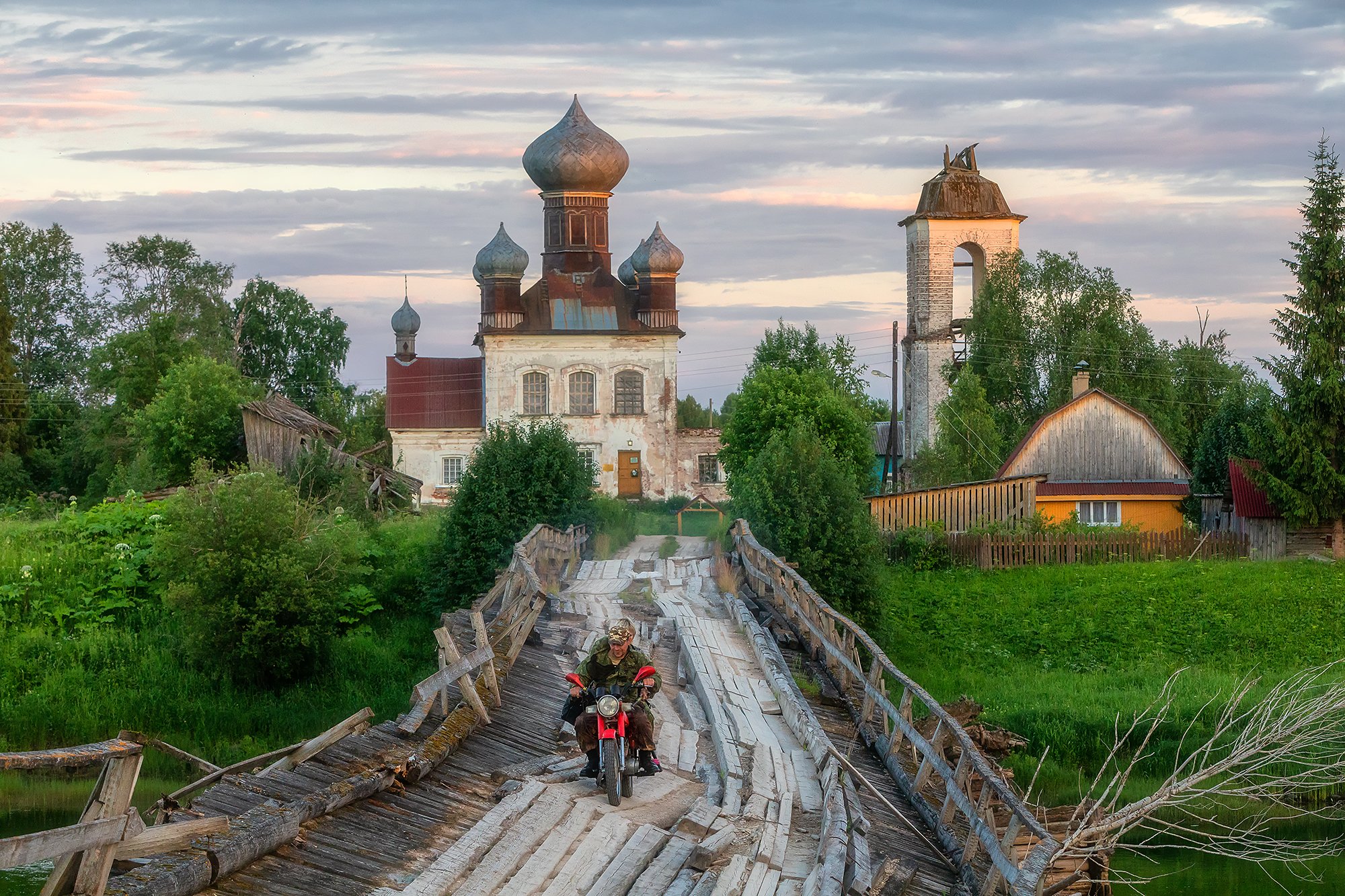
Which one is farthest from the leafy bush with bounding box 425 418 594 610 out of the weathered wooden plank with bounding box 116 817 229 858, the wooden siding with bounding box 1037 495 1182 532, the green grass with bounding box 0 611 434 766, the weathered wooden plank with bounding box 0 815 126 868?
the weathered wooden plank with bounding box 0 815 126 868

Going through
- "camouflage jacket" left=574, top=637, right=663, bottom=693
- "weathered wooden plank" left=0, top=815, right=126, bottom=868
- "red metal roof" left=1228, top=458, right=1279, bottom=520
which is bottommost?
"weathered wooden plank" left=0, top=815, right=126, bottom=868

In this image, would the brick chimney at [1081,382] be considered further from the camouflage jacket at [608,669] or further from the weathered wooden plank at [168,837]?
the weathered wooden plank at [168,837]

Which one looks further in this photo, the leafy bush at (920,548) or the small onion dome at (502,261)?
the small onion dome at (502,261)

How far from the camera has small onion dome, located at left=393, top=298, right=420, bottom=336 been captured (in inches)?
2579

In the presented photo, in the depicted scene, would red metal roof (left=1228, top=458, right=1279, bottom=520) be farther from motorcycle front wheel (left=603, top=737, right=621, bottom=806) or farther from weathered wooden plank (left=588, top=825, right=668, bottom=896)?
weathered wooden plank (left=588, top=825, right=668, bottom=896)

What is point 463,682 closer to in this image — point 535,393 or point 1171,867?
point 1171,867

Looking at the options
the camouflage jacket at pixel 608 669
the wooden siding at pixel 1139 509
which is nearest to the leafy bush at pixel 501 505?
the wooden siding at pixel 1139 509

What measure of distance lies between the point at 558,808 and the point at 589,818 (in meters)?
0.27

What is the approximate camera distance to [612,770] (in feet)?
33.9

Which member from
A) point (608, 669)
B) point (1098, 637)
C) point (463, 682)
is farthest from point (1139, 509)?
point (608, 669)

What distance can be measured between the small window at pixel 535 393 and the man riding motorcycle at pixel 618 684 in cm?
4387

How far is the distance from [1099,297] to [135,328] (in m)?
40.0

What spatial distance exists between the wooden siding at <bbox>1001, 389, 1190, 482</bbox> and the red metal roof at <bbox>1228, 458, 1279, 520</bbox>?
16.4 feet

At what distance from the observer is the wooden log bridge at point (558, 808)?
8.06 meters
